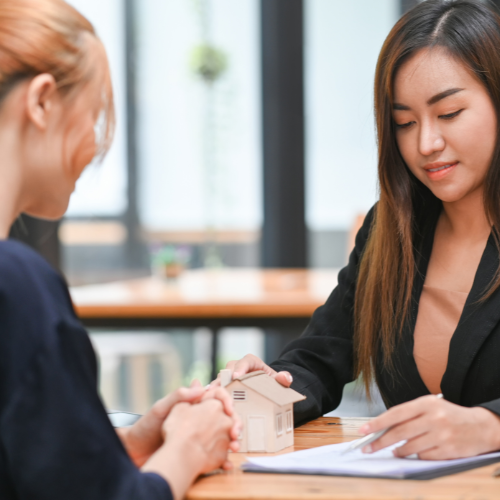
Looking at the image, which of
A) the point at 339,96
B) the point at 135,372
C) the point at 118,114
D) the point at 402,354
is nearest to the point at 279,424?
the point at 402,354

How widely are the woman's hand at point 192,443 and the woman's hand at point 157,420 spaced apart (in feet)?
0.04

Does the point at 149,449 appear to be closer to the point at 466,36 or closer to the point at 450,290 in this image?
the point at 450,290

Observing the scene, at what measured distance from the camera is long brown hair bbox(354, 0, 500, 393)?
1260 millimetres

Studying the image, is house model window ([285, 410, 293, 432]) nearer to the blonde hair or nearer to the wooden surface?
the wooden surface

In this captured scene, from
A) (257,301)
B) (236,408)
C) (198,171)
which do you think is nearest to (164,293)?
(257,301)

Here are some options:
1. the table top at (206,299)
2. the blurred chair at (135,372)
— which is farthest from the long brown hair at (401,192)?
the blurred chair at (135,372)

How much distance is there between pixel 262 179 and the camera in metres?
5.08

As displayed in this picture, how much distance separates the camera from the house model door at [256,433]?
3.22ft

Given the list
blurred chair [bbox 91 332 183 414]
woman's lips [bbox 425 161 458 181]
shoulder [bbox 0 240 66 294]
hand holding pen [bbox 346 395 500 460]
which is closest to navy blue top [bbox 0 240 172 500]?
shoulder [bbox 0 240 66 294]

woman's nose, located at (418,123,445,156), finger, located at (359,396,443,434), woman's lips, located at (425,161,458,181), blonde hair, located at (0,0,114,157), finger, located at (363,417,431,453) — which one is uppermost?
blonde hair, located at (0,0,114,157)

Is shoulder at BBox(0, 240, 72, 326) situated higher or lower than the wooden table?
higher

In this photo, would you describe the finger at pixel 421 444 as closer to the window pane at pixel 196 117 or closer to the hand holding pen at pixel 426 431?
the hand holding pen at pixel 426 431

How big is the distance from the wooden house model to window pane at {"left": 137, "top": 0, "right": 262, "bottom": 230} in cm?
406

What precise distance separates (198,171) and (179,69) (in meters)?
0.75
